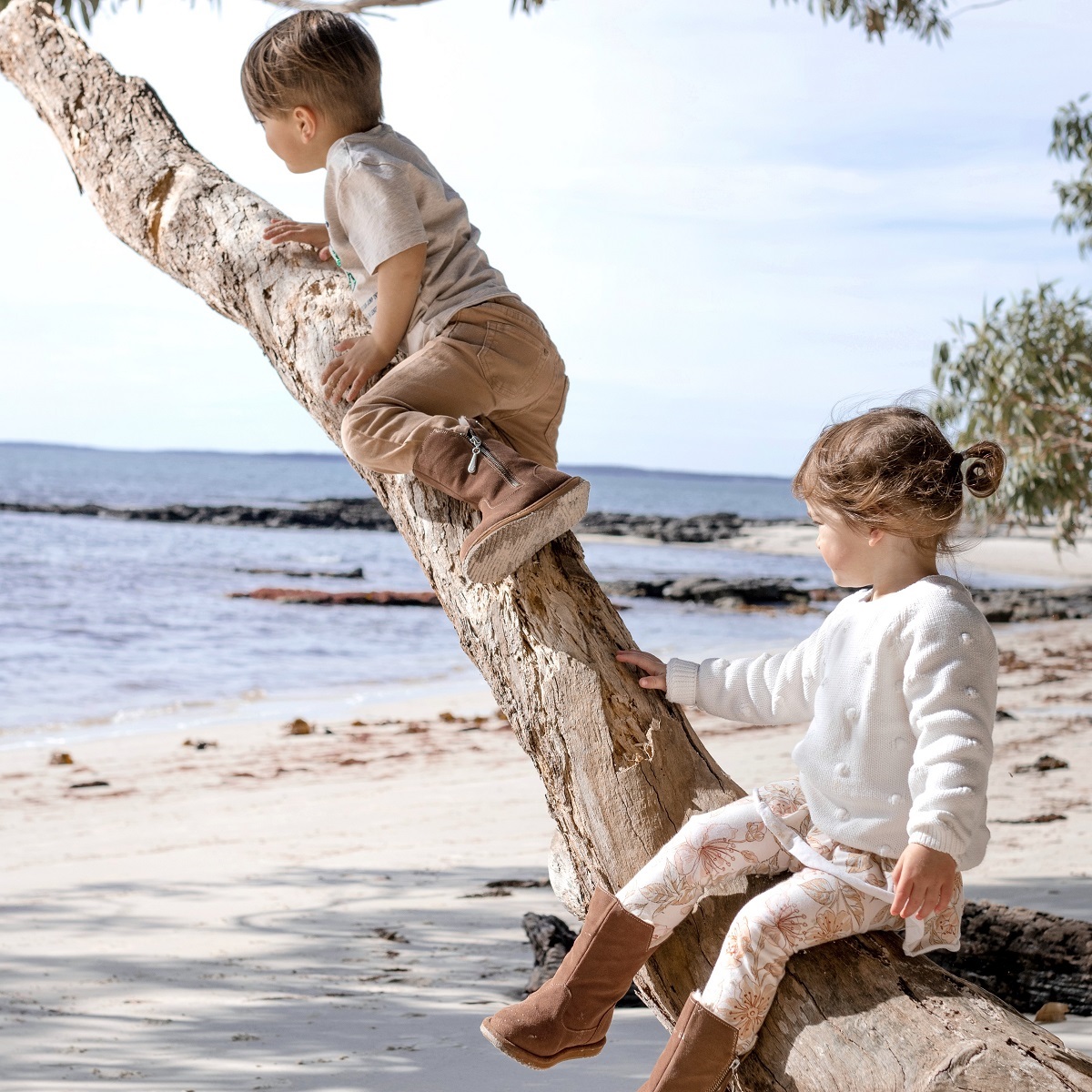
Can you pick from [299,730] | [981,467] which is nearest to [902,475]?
[981,467]

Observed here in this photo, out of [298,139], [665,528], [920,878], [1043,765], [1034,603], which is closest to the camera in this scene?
[920,878]

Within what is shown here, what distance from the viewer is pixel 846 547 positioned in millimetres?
2143

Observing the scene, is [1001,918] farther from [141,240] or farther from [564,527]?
[141,240]

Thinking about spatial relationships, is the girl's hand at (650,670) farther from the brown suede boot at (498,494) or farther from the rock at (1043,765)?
the rock at (1043,765)

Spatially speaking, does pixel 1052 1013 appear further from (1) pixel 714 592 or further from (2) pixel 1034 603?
(2) pixel 1034 603

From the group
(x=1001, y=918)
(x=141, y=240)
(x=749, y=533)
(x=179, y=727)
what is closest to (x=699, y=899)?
(x=1001, y=918)

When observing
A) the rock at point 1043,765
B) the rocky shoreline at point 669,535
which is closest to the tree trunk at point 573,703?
the rock at point 1043,765

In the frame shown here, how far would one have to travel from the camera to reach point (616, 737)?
2254 millimetres

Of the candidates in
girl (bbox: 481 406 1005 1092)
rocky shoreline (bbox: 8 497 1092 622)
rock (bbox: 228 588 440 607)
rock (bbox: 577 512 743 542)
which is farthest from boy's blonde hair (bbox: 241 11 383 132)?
rock (bbox: 577 512 743 542)

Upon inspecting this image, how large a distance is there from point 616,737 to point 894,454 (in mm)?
762

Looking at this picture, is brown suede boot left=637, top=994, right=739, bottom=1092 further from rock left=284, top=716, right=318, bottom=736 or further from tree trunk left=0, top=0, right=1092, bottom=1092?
rock left=284, top=716, right=318, bottom=736

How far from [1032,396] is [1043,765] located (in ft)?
10.8

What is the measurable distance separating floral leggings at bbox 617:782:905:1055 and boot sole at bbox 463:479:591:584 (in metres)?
0.63

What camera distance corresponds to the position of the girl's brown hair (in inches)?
80.0
